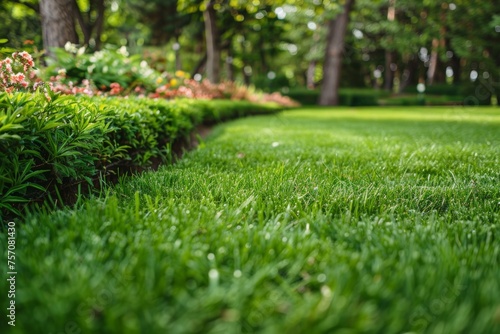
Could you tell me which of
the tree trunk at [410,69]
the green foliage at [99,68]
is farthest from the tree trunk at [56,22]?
the tree trunk at [410,69]

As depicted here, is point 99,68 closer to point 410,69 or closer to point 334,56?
point 334,56

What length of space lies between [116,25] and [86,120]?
24616 mm

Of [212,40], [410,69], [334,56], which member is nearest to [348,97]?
[334,56]

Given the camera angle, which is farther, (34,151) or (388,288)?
(34,151)

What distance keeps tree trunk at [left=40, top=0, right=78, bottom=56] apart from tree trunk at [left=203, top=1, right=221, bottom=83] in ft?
26.3

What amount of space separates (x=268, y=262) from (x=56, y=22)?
22.0ft

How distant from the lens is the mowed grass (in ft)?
3.29

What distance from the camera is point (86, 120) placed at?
215 centimetres

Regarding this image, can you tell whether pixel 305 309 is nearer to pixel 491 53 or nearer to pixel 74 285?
pixel 74 285

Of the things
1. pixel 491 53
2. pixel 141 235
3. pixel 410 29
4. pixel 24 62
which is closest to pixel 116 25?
pixel 410 29

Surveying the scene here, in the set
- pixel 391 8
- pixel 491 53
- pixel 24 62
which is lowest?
pixel 24 62

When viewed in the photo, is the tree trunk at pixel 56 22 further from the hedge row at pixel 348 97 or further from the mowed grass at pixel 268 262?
the hedge row at pixel 348 97

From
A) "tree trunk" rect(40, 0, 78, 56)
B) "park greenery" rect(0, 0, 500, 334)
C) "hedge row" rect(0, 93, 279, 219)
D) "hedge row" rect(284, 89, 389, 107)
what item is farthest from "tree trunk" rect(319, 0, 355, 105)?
"hedge row" rect(0, 93, 279, 219)

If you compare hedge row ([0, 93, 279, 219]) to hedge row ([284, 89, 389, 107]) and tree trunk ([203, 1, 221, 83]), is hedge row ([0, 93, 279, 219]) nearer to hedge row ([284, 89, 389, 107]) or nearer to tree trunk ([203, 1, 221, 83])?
tree trunk ([203, 1, 221, 83])
